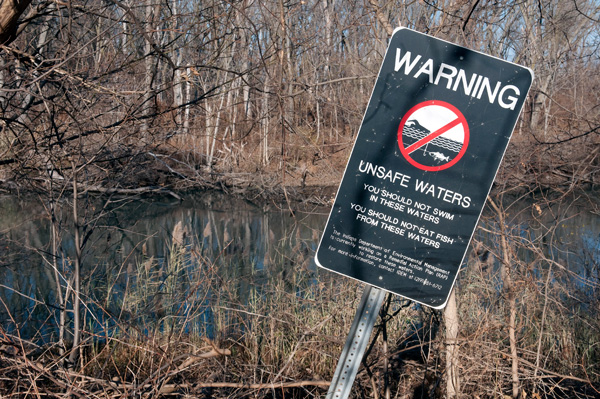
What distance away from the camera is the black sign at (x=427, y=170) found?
199 cm

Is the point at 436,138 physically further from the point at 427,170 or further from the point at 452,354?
the point at 452,354

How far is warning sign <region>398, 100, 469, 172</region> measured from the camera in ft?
6.55

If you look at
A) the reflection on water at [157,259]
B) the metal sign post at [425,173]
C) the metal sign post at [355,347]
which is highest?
the metal sign post at [425,173]

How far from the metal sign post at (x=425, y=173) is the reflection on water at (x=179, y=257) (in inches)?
85.6

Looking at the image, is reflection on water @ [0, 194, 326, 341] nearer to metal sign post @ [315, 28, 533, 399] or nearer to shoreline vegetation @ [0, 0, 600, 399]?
shoreline vegetation @ [0, 0, 600, 399]

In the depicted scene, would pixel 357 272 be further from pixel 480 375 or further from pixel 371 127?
pixel 480 375

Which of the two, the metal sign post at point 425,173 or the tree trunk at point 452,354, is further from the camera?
the tree trunk at point 452,354

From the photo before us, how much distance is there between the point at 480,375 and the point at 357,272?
1501mm

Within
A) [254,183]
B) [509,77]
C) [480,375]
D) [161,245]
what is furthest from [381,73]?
[254,183]

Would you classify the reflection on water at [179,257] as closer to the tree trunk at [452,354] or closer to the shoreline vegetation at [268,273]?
the shoreline vegetation at [268,273]

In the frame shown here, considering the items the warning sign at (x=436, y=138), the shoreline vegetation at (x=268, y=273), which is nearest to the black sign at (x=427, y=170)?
the warning sign at (x=436, y=138)

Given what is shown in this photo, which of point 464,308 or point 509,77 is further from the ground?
point 509,77

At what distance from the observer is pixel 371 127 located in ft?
6.65

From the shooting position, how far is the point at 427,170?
1998mm
